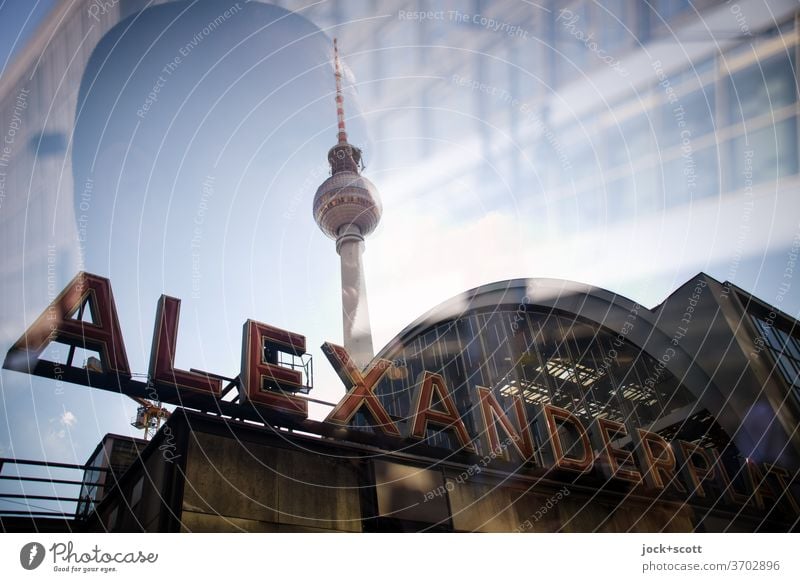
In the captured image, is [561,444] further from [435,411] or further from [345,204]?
[345,204]

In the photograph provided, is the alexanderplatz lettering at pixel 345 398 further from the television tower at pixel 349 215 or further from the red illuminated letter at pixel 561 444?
the television tower at pixel 349 215

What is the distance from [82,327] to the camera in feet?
37.3

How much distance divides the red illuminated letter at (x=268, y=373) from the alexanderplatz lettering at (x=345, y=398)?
0.08ft

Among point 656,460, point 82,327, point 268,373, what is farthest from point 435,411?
point 82,327

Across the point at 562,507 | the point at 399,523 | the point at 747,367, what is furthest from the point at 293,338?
the point at 747,367

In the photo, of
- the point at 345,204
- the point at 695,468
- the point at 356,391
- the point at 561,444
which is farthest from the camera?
the point at 345,204

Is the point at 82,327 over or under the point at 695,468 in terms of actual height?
over

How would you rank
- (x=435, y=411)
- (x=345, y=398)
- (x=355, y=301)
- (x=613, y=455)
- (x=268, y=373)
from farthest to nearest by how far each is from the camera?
1. (x=355, y=301)
2. (x=613, y=455)
3. (x=435, y=411)
4. (x=345, y=398)
5. (x=268, y=373)

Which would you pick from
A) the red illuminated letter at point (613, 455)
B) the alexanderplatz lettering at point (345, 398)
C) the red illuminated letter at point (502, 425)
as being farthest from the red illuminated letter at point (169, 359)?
the red illuminated letter at point (613, 455)

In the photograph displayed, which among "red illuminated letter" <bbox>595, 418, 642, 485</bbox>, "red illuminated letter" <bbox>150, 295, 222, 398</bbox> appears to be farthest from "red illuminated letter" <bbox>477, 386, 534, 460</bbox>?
"red illuminated letter" <bbox>150, 295, 222, 398</bbox>

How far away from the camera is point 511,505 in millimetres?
16859

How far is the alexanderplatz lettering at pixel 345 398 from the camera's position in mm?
11461

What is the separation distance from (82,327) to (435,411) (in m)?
9.57
